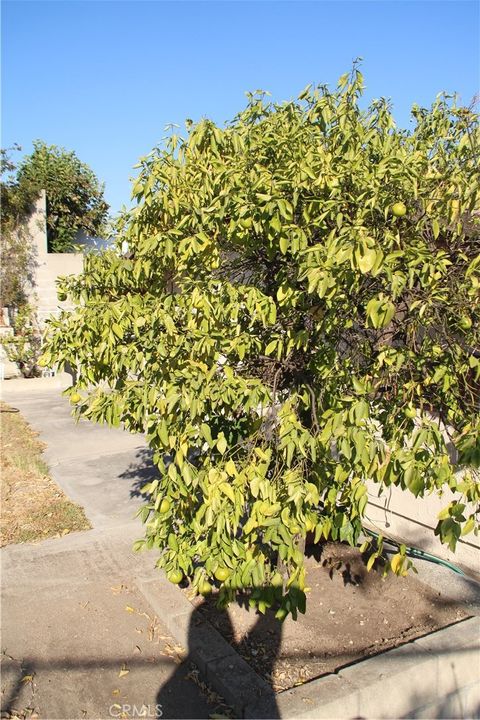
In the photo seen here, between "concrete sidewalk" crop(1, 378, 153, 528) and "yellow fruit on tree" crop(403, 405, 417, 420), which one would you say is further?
"concrete sidewalk" crop(1, 378, 153, 528)

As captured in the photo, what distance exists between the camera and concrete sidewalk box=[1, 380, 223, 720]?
10.2 ft

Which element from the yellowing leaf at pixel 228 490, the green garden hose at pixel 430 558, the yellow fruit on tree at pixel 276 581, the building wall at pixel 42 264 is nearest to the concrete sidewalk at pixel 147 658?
the green garden hose at pixel 430 558

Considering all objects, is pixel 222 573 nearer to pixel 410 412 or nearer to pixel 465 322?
pixel 410 412

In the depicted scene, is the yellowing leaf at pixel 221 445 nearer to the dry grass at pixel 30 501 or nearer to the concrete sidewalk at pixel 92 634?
the concrete sidewalk at pixel 92 634

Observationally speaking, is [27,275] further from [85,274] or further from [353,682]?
[353,682]

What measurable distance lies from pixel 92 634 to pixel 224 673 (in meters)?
1.07

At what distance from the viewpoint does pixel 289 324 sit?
319 centimetres

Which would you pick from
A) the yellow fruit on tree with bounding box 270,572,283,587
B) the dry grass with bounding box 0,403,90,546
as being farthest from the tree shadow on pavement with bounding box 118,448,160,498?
the yellow fruit on tree with bounding box 270,572,283,587

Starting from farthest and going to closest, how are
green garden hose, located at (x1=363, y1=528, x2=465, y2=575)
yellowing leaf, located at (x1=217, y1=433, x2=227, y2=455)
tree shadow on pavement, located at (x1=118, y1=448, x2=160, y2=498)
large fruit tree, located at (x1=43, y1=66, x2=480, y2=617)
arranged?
tree shadow on pavement, located at (x1=118, y1=448, x2=160, y2=498), green garden hose, located at (x1=363, y1=528, x2=465, y2=575), yellowing leaf, located at (x1=217, y1=433, x2=227, y2=455), large fruit tree, located at (x1=43, y1=66, x2=480, y2=617)

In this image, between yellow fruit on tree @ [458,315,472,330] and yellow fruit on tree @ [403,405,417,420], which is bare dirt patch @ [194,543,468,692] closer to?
yellow fruit on tree @ [403,405,417,420]

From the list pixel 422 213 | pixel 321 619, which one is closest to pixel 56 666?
pixel 321 619

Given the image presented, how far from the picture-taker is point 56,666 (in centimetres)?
340

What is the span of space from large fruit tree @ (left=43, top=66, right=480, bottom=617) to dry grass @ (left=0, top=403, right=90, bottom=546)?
2541 millimetres

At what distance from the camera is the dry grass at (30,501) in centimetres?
541
